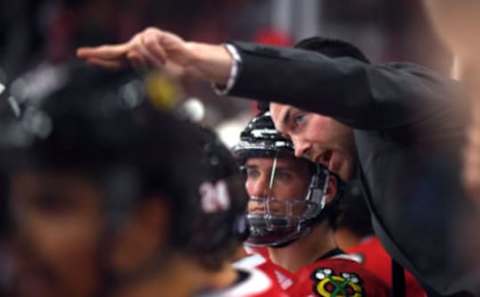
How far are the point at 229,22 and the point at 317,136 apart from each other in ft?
12.8

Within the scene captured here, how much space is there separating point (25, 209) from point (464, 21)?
812mm

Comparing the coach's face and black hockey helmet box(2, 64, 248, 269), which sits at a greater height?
black hockey helmet box(2, 64, 248, 269)

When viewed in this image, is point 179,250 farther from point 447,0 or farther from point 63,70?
point 447,0

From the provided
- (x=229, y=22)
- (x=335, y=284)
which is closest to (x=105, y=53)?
(x=335, y=284)

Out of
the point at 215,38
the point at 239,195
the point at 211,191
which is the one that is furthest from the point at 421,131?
the point at 215,38

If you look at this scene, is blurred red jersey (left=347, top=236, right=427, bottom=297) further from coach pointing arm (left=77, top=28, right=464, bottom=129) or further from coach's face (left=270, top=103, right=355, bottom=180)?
coach pointing arm (left=77, top=28, right=464, bottom=129)

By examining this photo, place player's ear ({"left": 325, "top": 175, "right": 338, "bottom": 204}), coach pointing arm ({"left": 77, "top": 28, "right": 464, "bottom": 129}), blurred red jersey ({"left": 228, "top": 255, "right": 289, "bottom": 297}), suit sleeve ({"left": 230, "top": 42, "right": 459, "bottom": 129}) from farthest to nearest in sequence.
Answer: player's ear ({"left": 325, "top": 175, "right": 338, "bottom": 204}) < suit sleeve ({"left": 230, "top": 42, "right": 459, "bottom": 129}) < coach pointing arm ({"left": 77, "top": 28, "right": 464, "bottom": 129}) < blurred red jersey ({"left": 228, "top": 255, "right": 289, "bottom": 297})

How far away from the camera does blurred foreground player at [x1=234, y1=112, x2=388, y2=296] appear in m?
3.01

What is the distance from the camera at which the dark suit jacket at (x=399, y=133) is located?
206 centimetres

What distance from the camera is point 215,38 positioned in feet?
20.5

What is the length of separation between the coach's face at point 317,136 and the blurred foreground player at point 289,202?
17cm

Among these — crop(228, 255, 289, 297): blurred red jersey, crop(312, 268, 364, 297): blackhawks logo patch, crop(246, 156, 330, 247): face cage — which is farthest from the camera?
crop(246, 156, 330, 247): face cage

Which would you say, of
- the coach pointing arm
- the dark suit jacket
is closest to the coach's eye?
the dark suit jacket

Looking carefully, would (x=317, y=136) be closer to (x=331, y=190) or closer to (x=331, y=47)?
(x=331, y=47)
